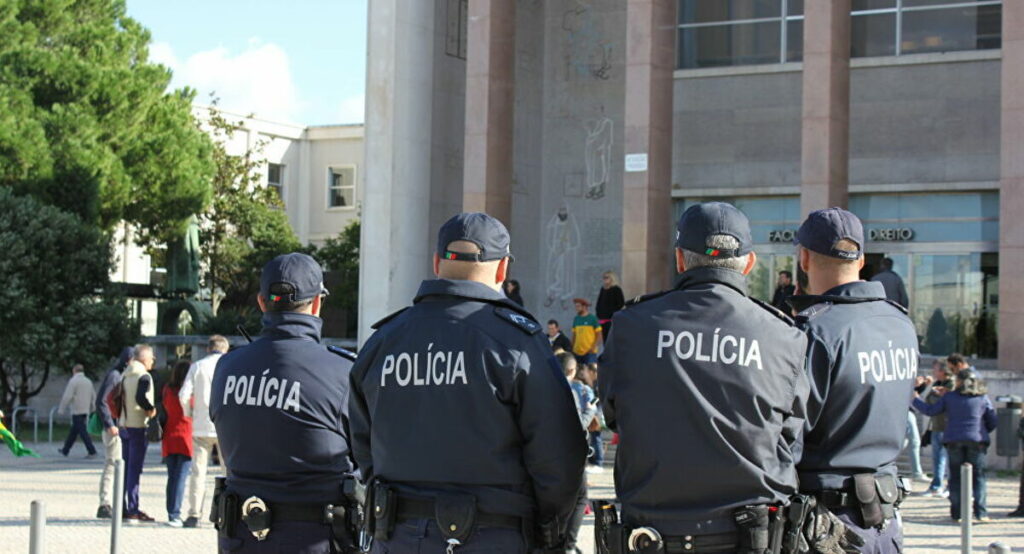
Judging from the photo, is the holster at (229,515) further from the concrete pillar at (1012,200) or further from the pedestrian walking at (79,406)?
the pedestrian walking at (79,406)

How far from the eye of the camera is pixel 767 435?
4656 millimetres

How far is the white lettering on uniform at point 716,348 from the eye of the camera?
4652mm

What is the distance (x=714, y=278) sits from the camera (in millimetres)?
4836

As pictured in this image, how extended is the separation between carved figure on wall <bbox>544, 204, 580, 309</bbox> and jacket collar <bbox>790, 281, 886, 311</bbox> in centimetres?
2451

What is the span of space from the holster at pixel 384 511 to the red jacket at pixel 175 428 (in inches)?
352

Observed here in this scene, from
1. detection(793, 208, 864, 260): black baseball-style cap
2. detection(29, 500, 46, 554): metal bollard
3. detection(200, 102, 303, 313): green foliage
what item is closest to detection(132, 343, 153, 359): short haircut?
detection(29, 500, 46, 554): metal bollard

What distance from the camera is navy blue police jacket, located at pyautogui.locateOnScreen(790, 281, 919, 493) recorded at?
523cm

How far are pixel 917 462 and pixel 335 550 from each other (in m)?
13.5

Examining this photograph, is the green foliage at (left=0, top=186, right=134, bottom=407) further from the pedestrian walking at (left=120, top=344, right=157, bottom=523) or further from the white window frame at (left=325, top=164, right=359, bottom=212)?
the white window frame at (left=325, top=164, right=359, bottom=212)

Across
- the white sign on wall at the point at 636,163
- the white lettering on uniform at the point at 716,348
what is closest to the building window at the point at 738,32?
the white sign on wall at the point at 636,163

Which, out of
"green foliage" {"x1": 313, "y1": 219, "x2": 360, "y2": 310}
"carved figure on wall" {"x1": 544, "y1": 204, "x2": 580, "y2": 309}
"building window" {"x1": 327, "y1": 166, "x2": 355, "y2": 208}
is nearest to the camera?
"carved figure on wall" {"x1": 544, "y1": 204, "x2": 580, "y2": 309}

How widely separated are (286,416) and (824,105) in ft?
62.2

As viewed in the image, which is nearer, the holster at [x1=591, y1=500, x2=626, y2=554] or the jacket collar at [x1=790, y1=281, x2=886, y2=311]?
the holster at [x1=591, y1=500, x2=626, y2=554]

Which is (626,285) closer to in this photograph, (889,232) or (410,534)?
(889,232)
